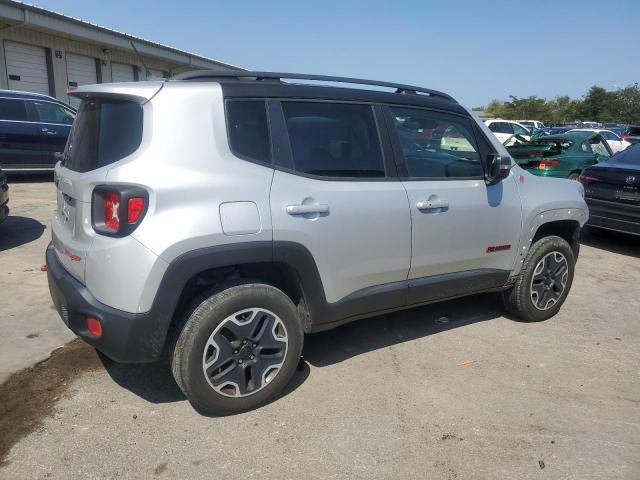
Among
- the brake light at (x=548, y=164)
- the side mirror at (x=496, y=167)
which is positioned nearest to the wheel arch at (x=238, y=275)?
the side mirror at (x=496, y=167)

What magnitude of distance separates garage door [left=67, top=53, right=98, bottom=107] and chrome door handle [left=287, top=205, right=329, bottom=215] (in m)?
17.0

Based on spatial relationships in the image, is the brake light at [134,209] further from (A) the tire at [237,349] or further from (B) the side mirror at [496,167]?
(B) the side mirror at [496,167]

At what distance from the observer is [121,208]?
2.58m

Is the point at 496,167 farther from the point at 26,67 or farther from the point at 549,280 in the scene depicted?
the point at 26,67

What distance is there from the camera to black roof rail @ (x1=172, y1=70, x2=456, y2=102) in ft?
9.90

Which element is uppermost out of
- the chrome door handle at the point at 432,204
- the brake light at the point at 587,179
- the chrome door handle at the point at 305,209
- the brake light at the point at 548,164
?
the chrome door handle at the point at 305,209

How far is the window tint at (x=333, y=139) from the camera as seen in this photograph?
312 cm

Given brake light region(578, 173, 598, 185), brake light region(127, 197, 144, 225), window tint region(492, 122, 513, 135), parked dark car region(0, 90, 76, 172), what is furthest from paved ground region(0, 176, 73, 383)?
window tint region(492, 122, 513, 135)

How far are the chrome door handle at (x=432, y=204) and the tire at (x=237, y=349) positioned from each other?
1.11 m

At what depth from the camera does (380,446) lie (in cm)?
280

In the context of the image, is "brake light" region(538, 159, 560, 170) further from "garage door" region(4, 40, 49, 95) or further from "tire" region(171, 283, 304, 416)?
"garage door" region(4, 40, 49, 95)

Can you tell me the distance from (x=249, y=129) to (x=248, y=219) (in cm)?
53

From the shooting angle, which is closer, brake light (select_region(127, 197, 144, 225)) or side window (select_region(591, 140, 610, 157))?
brake light (select_region(127, 197, 144, 225))

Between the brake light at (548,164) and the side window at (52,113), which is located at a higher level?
the side window at (52,113)
